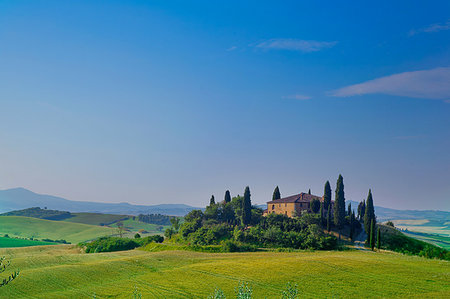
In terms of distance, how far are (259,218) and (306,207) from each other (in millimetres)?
16019

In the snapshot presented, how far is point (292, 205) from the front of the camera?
107 metres

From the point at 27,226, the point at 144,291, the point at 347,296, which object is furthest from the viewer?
the point at 27,226

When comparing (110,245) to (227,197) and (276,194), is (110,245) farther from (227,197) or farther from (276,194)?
(276,194)

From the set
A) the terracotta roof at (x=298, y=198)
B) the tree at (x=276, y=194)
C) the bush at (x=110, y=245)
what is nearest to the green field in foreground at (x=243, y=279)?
the bush at (x=110, y=245)

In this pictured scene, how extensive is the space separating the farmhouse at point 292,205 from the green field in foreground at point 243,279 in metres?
45.6

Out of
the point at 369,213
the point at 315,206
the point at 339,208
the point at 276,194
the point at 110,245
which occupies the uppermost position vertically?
Answer: the point at 276,194

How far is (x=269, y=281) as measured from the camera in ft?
152

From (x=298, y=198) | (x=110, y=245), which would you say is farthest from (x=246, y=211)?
(x=110, y=245)

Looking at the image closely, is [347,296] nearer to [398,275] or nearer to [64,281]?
[398,275]

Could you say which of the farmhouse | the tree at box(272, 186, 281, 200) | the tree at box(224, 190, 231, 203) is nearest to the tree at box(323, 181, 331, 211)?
the farmhouse

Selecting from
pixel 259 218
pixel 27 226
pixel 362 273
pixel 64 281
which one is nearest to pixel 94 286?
pixel 64 281

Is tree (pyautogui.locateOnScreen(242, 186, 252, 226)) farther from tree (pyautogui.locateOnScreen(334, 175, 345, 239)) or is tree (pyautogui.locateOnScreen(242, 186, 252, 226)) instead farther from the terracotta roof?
tree (pyautogui.locateOnScreen(334, 175, 345, 239))

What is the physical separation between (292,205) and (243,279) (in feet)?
203

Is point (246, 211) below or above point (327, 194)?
below
